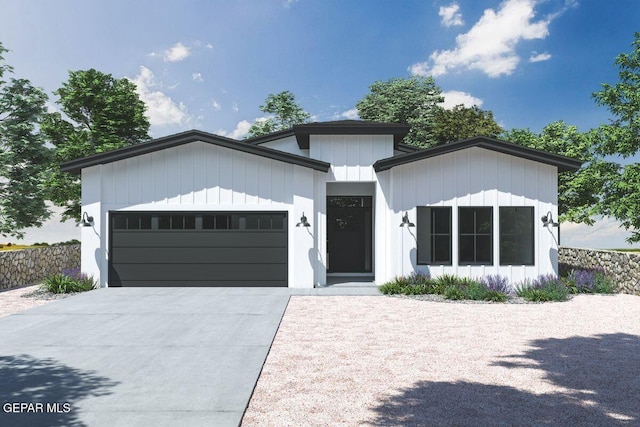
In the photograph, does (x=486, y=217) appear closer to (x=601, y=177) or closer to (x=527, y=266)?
(x=527, y=266)

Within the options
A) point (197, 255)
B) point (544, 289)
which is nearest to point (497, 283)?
point (544, 289)

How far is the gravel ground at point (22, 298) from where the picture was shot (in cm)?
1089

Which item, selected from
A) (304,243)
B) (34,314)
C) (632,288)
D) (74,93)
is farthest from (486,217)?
(74,93)

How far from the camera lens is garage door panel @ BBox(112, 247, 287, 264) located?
14.3 metres

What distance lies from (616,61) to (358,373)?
21.7 metres

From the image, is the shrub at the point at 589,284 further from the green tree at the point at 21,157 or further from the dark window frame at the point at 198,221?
the green tree at the point at 21,157

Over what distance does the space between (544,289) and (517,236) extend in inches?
244

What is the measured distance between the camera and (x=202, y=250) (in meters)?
14.4

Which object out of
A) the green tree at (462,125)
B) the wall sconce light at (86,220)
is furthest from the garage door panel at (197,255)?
the green tree at (462,125)

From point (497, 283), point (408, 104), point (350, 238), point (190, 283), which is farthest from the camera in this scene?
point (408, 104)

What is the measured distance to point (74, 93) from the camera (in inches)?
1020

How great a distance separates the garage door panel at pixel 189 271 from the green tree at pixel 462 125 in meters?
Answer: 20.9

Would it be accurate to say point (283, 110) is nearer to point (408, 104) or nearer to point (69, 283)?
point (408, 104)

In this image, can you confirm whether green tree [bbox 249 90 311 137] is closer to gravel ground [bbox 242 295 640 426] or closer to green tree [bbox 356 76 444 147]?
green tree [bbox 356 76 444 147]
